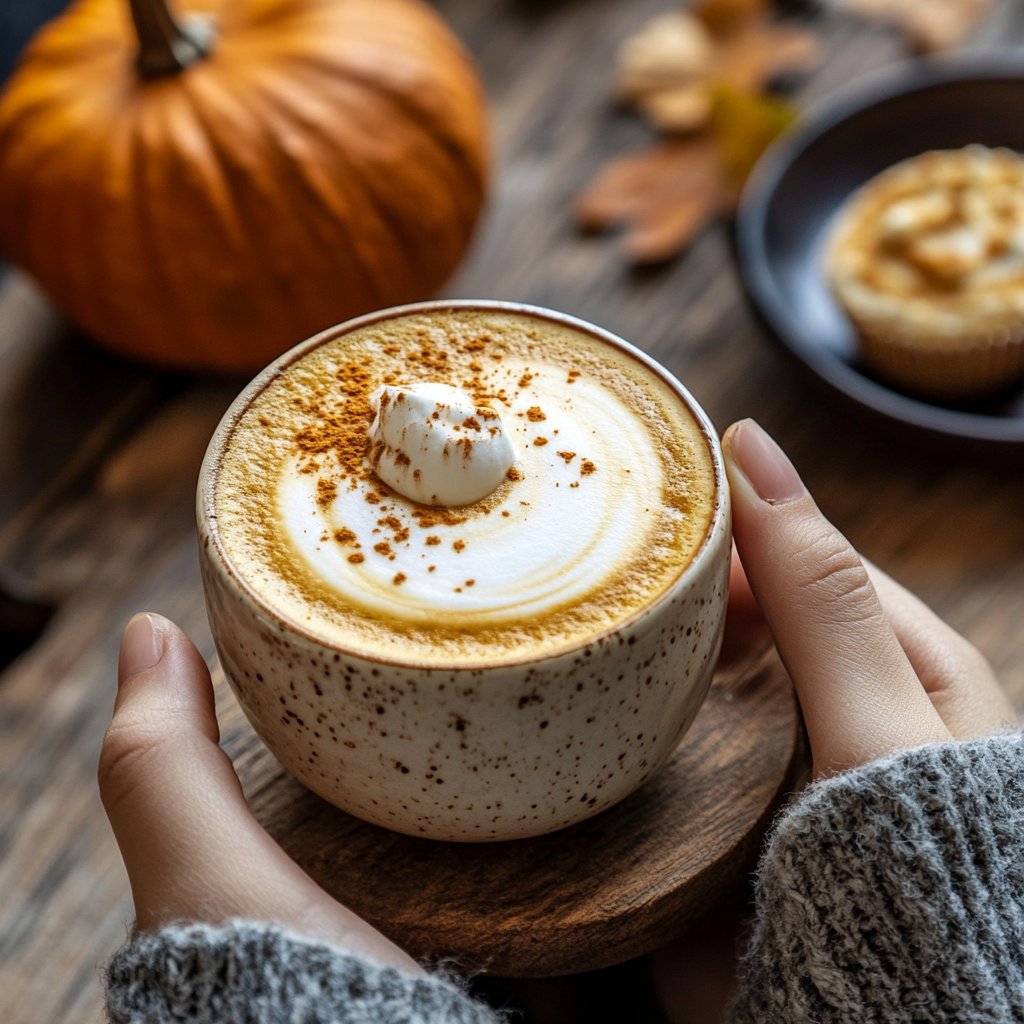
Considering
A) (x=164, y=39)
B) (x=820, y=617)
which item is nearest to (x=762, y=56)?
(x=164, y=39)

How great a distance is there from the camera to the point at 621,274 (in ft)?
3.93

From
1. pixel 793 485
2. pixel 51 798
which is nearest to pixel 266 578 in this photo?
pixel 793 485

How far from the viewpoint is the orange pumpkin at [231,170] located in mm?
1037

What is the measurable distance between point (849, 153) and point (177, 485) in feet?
2.35

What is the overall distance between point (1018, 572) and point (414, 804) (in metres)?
0.60

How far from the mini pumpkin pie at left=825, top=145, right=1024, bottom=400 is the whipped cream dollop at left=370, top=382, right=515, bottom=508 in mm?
592

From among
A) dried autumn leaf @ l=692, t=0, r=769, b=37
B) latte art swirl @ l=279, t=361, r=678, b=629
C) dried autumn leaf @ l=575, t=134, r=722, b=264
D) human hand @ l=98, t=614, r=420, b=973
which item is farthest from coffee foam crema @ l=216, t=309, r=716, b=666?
dried autumn leaf @ l=692, t=0, r=769, b=37

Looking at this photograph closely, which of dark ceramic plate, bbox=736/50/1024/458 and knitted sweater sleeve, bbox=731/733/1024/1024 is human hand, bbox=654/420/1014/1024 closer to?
knitted sweater sleeve, bbox=731/733/1024/1024

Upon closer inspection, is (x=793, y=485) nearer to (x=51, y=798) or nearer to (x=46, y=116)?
(x=51, y=798)

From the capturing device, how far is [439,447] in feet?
1.89

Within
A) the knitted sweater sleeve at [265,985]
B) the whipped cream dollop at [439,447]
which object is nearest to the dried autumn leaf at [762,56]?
the whipped cream dollop at [439,447]

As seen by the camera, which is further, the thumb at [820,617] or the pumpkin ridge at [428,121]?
the pumpkin ridge at [428,121]

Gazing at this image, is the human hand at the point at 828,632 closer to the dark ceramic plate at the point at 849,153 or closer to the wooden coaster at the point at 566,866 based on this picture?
the wooden coaster at the point at 566,866

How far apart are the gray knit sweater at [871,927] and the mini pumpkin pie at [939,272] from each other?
20.8 inches
